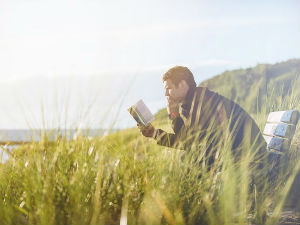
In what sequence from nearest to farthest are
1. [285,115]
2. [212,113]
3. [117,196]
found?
1. [117,196]
2. [212,113]
3. [285,115]

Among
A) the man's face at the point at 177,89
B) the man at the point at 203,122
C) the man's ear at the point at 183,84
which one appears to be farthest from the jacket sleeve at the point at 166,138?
the man's ear at the point at 183,84

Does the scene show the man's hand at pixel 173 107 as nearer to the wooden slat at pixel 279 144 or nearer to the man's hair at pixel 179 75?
the man's hair at pixel 179 75

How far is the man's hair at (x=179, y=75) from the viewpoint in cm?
333

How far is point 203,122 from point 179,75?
21.8 inches

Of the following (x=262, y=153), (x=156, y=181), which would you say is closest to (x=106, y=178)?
(x=156, y=181)

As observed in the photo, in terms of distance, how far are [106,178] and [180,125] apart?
4.18 ft

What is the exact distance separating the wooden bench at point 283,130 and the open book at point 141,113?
1656mm

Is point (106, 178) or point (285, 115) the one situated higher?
point (285, 115)

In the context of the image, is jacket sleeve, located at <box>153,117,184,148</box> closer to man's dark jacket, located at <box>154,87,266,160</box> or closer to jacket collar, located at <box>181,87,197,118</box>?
man's dark jacket, located at <box>154,87,266,160</box>

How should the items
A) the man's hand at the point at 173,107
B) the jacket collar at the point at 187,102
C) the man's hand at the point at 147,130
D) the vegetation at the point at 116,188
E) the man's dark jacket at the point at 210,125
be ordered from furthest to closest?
the man's hand at the point at 173,107 < the jacket collar at the point at 187,102 < the man's hand at the point at 147,130 < the man's dark jacket at the point at 210,125 < the vegetation at the point at 116,188

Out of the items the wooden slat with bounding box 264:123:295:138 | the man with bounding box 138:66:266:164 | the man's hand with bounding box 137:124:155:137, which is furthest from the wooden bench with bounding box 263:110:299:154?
the man's hand with bounding box 137:124:155:137

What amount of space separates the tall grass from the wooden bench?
3.44 feet

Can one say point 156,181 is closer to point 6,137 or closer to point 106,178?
point 106,178

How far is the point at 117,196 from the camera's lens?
257cm
